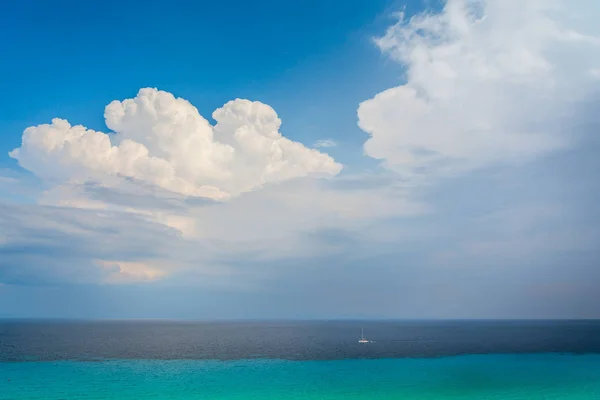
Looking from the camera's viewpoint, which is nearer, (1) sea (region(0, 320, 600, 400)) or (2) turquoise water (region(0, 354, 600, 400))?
(2) turquoise water (region(0, 354, 600, 400))

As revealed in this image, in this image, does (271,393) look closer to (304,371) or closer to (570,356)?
(304,371)

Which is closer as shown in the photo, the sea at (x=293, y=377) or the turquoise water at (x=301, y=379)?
the turquoise water at (x=301, y=379)

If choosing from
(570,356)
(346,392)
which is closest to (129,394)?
(346,392)

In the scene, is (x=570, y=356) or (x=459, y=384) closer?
(x=459, y=384)

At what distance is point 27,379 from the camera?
1902 inches

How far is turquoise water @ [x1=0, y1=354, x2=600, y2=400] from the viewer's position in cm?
4262

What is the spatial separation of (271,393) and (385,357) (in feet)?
122

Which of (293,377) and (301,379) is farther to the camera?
(293,377)

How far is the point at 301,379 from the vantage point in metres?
51.2

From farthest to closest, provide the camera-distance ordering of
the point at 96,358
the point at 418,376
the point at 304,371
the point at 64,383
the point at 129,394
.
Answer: the point at 96,358
the point at 304,371
the point at 418,376
the point at 64,383
the point at 129,394

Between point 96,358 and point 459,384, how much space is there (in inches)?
2120

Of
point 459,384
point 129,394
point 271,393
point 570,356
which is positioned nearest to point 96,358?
point 129,394

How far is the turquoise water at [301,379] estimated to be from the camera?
42625 mm

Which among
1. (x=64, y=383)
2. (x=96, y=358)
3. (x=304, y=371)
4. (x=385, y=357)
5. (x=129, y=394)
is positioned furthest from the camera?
(x=385, y=357)
